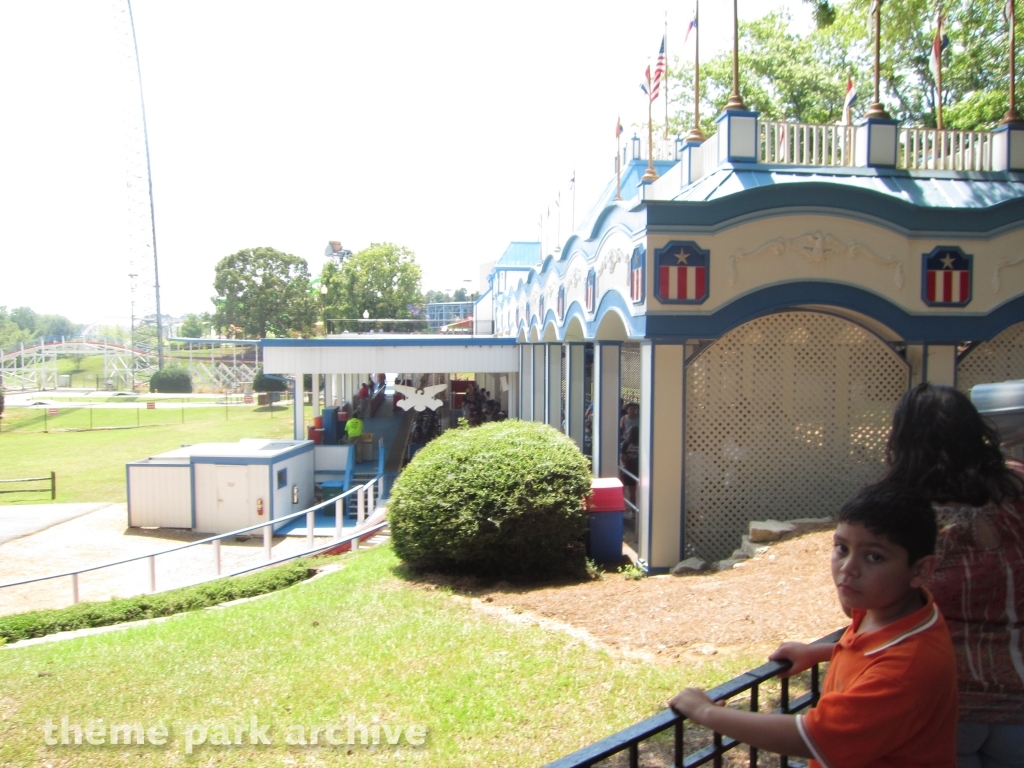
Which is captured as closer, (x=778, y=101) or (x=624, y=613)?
(x=624, y=613)

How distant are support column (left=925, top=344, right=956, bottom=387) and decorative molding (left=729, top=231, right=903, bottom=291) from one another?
1.23 m

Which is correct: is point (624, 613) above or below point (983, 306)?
below

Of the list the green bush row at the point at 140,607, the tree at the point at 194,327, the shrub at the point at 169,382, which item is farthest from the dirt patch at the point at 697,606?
the tree at the point at 194,327

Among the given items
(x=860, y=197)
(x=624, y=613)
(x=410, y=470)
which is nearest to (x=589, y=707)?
(x=624, y=613)

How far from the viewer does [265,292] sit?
6812 cm

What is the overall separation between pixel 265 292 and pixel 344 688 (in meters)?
66.9

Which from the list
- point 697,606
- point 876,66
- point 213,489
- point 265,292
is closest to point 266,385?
point 265,292

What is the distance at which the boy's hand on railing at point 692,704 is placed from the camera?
186cm

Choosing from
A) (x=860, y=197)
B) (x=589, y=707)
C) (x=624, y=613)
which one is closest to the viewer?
(x=589, y=707)

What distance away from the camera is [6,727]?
484 cm

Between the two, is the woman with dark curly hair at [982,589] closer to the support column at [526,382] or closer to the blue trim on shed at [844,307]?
the blue trim on shed at [844,307]

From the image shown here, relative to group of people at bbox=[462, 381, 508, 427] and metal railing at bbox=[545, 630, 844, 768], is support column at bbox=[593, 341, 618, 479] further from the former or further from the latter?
group of people at bbox=[462, 381, 508, 427]

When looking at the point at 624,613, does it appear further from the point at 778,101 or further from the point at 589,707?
the point at 778,101

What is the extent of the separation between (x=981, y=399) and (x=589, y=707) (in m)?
2.84
